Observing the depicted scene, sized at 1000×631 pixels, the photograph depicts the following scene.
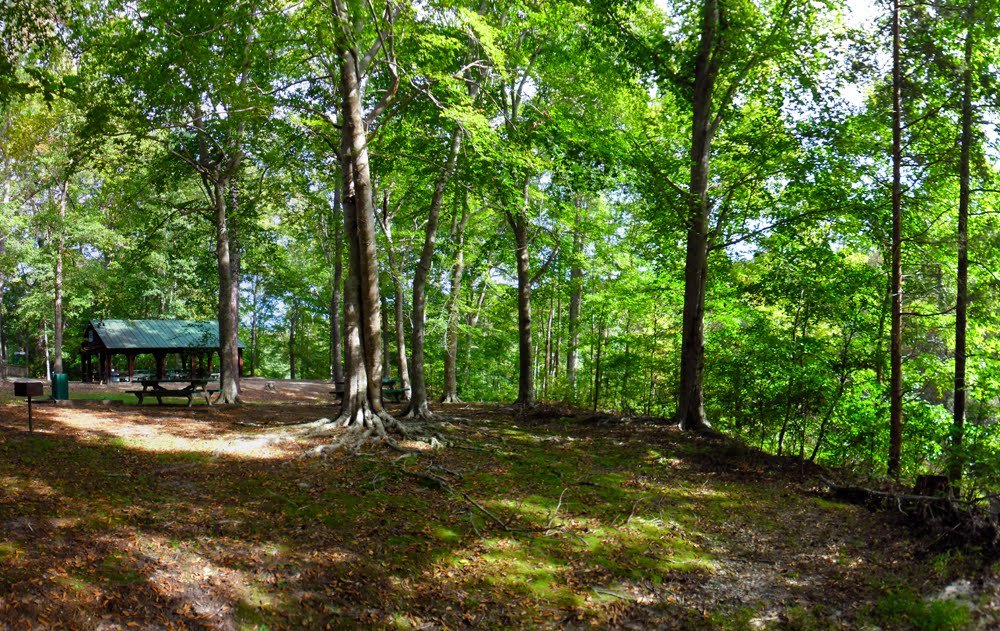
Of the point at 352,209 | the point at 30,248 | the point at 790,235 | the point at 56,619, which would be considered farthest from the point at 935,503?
the point at 30,248

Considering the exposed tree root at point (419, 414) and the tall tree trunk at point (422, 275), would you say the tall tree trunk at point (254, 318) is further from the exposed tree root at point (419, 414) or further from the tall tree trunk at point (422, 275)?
the exposed tree root at point (419, 414)

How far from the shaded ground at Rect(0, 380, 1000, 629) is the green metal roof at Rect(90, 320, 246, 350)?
1739 centimetres

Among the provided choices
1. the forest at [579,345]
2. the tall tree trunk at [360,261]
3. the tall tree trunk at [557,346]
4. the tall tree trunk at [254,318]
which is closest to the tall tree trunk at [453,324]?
the forest at [579,345]

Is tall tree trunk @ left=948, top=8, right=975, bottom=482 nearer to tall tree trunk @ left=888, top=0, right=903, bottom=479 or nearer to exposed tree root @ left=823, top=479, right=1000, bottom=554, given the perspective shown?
tall tree trunk @ left=888, top=0, right=903, bottom=479

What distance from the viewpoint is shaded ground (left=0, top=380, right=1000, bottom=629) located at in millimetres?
3977

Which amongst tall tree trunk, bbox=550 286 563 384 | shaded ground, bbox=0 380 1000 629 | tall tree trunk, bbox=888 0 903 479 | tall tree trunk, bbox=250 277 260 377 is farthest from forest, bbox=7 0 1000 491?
tall tree trunk, bbox=250 277 260 377

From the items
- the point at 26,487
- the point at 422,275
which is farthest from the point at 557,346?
the point at 26,487

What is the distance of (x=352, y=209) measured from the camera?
10.2 metres

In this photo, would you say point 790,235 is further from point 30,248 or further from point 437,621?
point 30,248

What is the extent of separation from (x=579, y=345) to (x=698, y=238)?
767 cm

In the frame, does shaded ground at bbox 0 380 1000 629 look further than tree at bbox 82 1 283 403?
No

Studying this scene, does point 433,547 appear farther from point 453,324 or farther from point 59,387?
point 453,324

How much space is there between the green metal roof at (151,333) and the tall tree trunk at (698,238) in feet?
62.5

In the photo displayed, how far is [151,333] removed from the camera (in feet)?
83.1
